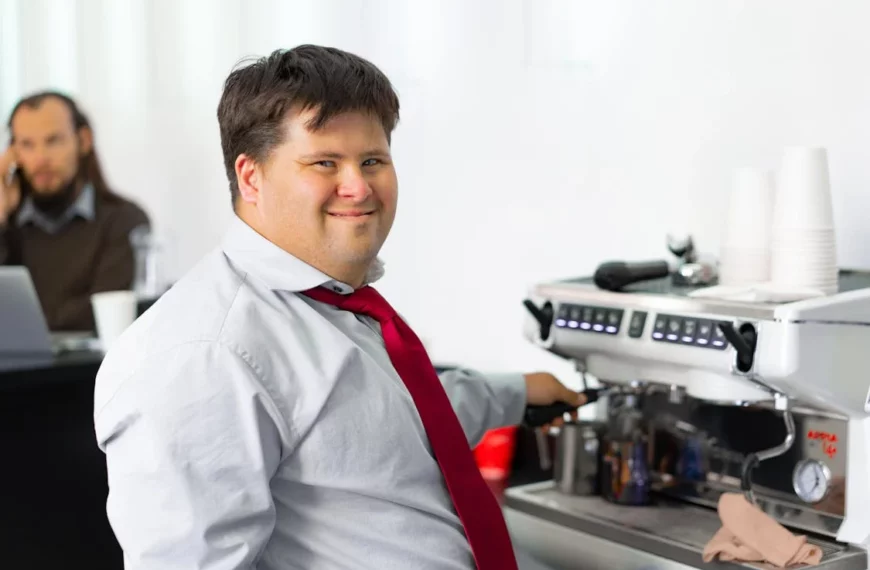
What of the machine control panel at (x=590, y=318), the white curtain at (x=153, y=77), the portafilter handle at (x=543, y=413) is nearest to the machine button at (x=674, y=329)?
the machine control panel at (x=590, y=318)

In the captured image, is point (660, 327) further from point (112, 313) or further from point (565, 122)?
point (112, 313)

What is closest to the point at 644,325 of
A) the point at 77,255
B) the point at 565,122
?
the point at 565,122

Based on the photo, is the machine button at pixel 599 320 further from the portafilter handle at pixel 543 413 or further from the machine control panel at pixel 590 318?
the portafilter handle at pixel 543 413

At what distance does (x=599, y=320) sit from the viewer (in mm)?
1762

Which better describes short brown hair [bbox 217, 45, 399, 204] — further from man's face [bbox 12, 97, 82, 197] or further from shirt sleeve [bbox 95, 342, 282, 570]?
man's face [bbox 12, 97, 82, 197]

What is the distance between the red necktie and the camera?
1.47 meters

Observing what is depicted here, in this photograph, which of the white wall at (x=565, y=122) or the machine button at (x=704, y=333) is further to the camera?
the white wall at (x=565, y=122)

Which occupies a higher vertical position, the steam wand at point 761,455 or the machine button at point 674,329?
the machine button at point 674,329

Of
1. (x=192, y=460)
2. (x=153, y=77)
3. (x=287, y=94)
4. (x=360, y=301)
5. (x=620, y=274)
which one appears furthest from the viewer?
(x=153, y=77)

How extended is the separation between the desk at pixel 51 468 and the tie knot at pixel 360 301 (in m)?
1.20

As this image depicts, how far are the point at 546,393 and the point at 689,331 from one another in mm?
386

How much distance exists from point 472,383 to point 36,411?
1.19m

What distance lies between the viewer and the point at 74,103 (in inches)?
157

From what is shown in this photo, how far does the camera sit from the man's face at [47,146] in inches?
155
